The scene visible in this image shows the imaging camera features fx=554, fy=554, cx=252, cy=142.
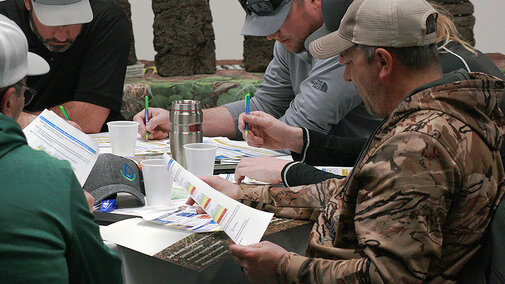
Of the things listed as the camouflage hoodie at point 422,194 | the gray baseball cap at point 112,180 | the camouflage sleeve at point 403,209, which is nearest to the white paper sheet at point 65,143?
the gray baseball cap at point 112,180

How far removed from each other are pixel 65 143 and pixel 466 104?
88 centimetres

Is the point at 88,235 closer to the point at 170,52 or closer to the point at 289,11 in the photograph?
the point at 289,11

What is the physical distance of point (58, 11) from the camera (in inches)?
91.5

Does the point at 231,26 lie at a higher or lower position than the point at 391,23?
lower

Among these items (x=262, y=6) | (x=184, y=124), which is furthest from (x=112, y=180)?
(x=262, y=6)

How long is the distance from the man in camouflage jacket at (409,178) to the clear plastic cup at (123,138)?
89 cm

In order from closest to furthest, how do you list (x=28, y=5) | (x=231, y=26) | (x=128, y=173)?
1. (x=128, y=173)
2. (x=28, y=5)
3. (x=231, y=26)

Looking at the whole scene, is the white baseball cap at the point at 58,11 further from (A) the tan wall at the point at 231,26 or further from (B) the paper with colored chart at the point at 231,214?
(A) the tan wall at the point at 231,26

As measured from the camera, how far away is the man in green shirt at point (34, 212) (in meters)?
0.75

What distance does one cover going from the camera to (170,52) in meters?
4.02

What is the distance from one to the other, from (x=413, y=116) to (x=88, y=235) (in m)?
0.58

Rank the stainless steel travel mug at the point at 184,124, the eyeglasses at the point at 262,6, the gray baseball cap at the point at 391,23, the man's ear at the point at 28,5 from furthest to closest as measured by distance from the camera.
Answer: the man's ear at the point at 28,5
the eyeglasses at the point at 262,6
the stainless steel travel mug at the point at 184,124
the gray baseball cap at the point at 391,23

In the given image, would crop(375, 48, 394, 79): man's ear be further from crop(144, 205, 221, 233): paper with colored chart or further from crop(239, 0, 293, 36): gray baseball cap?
crop(239, 0, 293, 36): gray baseball cap

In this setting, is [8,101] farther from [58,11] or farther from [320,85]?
[58,11]
